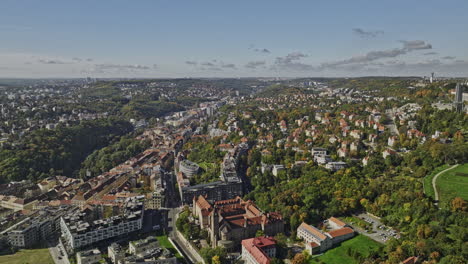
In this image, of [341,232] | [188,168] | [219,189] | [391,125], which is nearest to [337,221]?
[341,232]

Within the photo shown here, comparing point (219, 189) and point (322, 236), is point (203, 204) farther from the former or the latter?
point (322, 236)

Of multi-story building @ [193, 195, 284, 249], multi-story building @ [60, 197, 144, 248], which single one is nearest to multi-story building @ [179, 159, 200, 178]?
multi-story building @ [193, 195, 284, 249]

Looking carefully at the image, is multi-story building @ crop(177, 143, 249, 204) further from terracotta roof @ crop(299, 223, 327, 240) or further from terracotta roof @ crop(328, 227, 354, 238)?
terracotta roof @ crop(328, 227, 354, 238)

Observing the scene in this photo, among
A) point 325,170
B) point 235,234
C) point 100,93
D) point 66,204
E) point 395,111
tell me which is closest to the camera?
point 235,234

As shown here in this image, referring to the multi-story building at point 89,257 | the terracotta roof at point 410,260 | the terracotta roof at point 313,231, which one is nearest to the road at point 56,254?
the multi-story building at point 89,257

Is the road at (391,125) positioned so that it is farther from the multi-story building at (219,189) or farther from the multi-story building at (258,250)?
the multi-story building at (258,250)

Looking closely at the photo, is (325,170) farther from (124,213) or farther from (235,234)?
(124,213)

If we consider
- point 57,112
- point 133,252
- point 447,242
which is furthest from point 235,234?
point 57,112
